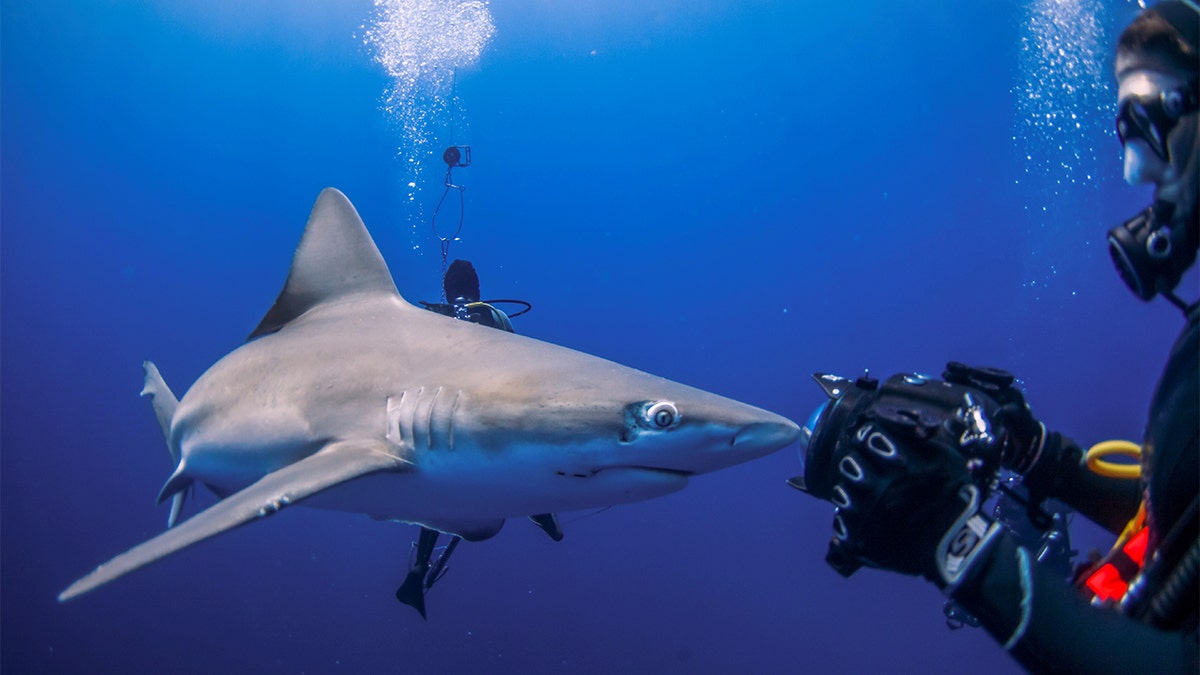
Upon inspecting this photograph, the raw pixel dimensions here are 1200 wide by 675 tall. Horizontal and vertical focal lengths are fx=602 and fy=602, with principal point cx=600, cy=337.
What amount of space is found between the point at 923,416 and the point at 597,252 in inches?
1806

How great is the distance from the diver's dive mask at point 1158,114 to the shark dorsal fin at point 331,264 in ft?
10.9

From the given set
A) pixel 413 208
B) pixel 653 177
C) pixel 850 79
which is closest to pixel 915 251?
pixel 850 79

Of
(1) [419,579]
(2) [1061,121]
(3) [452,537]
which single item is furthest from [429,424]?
(2) [1061,121]

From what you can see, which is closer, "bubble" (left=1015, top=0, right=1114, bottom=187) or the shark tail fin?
the shark tail fin

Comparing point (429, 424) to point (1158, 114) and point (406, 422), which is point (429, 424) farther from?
point (1158, 114)

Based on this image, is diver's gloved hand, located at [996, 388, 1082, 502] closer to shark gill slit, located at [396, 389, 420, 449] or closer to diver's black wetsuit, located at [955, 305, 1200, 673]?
diver's black wetsuit, located at [955, 305, 1200, 673]

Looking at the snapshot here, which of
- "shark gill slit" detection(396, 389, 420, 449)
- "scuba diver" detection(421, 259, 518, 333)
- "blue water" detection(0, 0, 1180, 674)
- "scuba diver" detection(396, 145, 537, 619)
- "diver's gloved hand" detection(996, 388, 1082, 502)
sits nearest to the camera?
"diver's gloved hand" detection(996, 388, 1082, 502)

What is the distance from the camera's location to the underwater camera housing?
119 centimetres

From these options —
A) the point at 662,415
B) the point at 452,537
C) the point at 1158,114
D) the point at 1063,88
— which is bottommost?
the point at 452,537

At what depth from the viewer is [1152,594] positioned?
124cm

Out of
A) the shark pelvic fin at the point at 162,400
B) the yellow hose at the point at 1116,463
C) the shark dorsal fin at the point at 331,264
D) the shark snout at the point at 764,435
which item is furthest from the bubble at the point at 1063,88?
the shark pelvic fin at the point at 162,400

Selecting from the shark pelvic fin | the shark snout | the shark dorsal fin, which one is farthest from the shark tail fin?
the shark snout

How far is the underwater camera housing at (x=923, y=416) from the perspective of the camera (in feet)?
3.90

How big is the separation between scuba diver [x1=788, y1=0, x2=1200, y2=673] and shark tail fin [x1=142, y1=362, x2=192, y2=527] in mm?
4263
